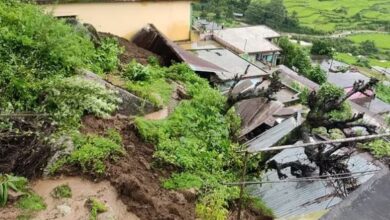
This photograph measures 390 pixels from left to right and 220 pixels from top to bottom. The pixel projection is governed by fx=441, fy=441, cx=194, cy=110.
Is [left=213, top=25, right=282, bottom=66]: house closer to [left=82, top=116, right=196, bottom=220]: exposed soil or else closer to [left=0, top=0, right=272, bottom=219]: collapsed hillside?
[left=0, top=0, right=272, bottom=219]: collapsed hillside

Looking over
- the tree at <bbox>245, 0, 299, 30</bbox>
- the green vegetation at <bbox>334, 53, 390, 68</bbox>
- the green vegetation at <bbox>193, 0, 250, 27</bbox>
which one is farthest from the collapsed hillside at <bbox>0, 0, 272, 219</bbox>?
the tree at <bbox>245, 0, 299, 30</bbox>

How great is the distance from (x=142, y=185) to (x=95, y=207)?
3.09ft

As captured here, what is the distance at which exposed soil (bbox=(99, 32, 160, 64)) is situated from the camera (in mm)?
11608

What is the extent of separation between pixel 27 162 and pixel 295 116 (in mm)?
7351

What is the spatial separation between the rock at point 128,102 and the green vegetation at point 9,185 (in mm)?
2899

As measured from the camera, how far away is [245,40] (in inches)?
1328

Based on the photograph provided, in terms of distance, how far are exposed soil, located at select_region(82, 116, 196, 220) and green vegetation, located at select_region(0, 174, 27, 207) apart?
4.07 ft

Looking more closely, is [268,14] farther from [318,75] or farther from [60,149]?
[60,149]

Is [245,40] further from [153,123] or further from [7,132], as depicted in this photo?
[7,132]

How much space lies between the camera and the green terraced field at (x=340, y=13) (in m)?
65.5

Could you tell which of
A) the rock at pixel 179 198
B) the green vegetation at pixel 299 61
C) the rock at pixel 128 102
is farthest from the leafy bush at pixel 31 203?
the green vegetation at pixel 299 61

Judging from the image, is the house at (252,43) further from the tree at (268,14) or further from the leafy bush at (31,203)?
the leafy bush at (31,203)

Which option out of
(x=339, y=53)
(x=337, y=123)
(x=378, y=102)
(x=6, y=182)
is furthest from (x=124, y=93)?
(x=339, y=53)

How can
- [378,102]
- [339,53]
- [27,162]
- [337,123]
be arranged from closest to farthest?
1. [27,162]
2. [337,123]
3. [378,102]
4. [339,53]
